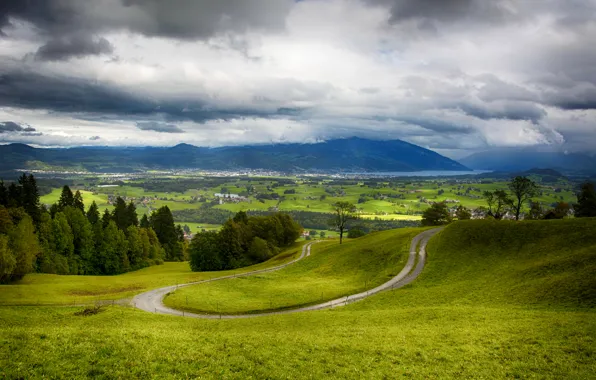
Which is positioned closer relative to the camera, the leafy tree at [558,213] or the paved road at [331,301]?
the paved road at [331,301]

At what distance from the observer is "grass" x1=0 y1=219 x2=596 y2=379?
20.8 m

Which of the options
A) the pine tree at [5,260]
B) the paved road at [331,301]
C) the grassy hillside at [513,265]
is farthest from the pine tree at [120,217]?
→ the grassy hillside at [513,265]

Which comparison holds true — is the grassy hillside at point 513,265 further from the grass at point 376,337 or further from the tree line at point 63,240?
the tree line at point 63,240

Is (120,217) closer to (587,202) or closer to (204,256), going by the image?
(204,256)

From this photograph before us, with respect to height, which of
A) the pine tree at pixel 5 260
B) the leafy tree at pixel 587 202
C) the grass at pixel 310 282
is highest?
the leafy tree at pixel 587 202

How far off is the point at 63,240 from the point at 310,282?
68369mm

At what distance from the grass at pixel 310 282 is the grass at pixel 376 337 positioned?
27.3ft

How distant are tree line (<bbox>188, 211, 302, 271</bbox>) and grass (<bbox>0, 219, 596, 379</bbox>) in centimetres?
5370

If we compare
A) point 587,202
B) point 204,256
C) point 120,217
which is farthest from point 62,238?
point 587,202

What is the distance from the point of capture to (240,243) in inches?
4161

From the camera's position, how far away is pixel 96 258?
97.8m

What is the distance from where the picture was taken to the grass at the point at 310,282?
51781 mm

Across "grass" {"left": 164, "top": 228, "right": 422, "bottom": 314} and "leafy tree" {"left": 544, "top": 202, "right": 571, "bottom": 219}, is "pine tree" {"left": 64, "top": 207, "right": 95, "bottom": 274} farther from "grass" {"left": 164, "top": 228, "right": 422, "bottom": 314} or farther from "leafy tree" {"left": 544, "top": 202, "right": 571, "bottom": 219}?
"leafy tree" {"left": 544, "top": 202, "right": 571, "bottom": 219}

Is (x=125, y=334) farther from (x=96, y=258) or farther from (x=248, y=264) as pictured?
(x=96, y=258)
